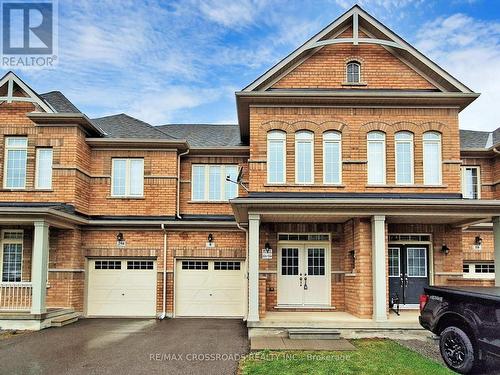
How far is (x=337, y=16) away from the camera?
13570 millimetres

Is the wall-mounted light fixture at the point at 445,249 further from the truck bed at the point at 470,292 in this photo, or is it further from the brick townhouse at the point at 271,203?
the truck bed at the point at 470,292

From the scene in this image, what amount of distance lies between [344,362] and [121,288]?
8517mm

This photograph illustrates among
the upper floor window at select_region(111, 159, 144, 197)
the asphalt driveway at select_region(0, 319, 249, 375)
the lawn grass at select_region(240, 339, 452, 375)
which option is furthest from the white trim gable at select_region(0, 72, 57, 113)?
the lawn grass at select_region(240, 339, 452, 375)

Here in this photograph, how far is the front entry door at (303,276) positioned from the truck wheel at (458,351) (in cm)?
590

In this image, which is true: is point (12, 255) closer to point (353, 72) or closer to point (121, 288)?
point (121, 288)

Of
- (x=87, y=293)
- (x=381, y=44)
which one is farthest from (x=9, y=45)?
(x=381, y=44)

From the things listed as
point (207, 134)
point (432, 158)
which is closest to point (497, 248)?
point (432, 158)

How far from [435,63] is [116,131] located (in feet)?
33.2

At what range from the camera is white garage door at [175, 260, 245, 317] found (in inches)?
585

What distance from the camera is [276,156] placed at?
43.4 feet

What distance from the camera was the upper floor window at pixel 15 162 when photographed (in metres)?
14.7

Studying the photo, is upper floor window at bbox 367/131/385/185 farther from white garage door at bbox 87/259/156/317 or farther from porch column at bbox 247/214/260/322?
white garage door at bbox 87/259/156/317

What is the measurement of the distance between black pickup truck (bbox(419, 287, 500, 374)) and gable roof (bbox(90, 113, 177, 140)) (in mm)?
9862

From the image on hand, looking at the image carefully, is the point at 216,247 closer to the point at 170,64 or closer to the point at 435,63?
the point at 435,63
